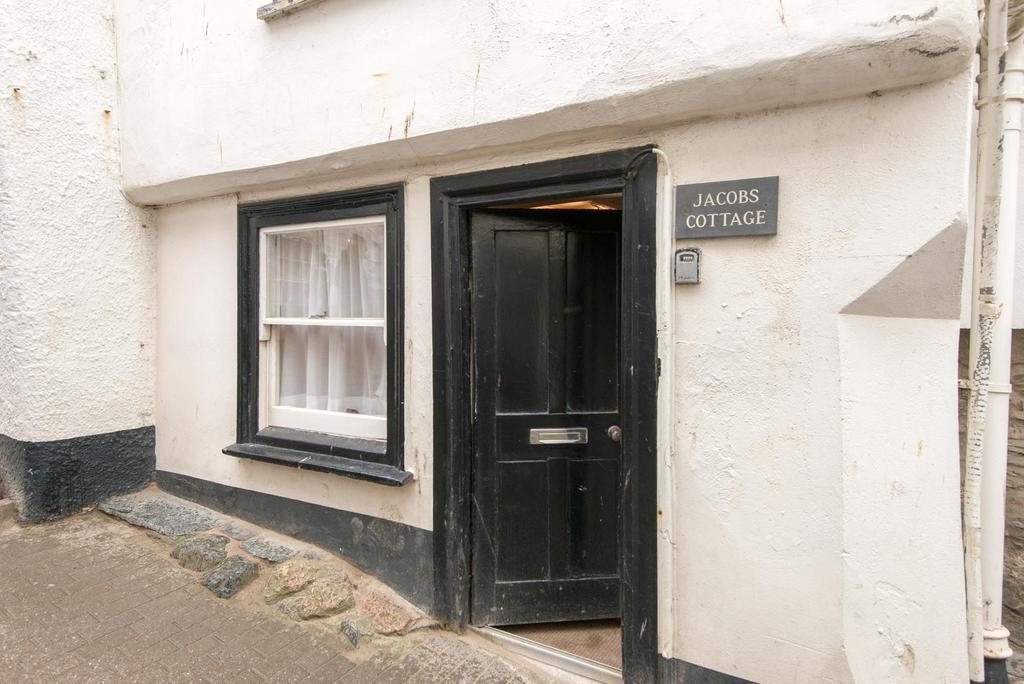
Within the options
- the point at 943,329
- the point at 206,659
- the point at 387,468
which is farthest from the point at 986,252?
the point at 206,659

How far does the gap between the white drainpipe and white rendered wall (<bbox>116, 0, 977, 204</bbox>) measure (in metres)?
0.57

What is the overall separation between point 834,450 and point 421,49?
271 cm

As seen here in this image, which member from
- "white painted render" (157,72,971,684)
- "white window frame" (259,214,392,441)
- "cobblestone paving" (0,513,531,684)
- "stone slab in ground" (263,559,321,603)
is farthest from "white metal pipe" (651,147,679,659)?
"stone slab in ground" (263,559,321,603)

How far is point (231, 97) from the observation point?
12.5 ft

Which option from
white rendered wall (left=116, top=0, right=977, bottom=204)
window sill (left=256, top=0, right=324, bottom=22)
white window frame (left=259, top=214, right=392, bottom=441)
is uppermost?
window sill (left=256, top=0, right=324, bottom=22)

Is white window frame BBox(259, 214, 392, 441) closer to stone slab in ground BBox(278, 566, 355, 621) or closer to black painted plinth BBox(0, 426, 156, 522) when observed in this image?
stone slab in ground BBox(278, 566, 355, 621)

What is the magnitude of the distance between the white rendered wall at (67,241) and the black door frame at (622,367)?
9.36 feet

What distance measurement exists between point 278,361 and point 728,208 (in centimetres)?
315

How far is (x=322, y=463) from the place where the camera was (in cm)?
362

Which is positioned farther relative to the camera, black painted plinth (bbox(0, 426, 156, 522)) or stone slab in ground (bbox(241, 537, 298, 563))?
black painted plinth (bbox(0, 426, 156, 522))

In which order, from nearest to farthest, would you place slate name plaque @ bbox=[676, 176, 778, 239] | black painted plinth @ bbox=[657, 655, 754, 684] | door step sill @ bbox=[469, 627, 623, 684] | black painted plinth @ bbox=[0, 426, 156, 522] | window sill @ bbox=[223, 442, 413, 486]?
slate name plaque @ bbox=[676, 176, 778, 239] → black painted plinth @ bbox=[657, 655, 754, 684] → door step sill @ bbox=[469, 627, 623, 684] → window sill @ bbox=[223, 442, 413, 486] → black painted plinth @ bbox=[0, 426, 156, 522]

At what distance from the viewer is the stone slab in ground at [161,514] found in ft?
13.3

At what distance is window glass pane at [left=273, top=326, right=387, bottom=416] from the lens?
3.81 metres

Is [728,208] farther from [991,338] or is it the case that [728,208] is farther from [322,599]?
[322,599]
